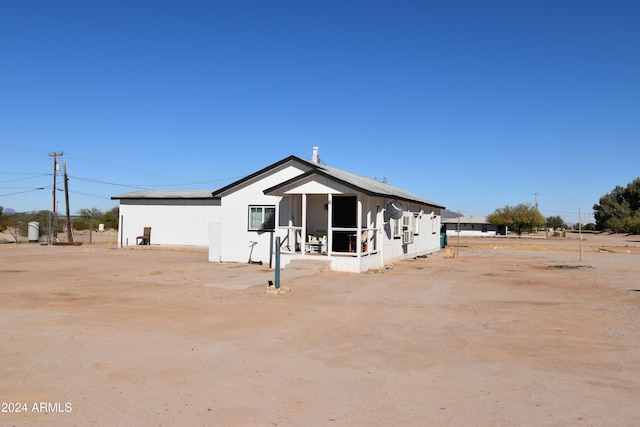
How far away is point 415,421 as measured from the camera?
15.0ft

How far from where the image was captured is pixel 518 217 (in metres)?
78.8

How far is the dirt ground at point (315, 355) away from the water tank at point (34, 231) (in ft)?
84.5

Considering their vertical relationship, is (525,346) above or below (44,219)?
below

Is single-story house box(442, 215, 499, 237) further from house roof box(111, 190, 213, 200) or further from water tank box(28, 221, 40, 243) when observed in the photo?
water tank box(28, 221, 40, 243)

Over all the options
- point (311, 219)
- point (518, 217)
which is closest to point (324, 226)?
point (311, 219)

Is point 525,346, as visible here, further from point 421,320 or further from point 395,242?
point 395,242

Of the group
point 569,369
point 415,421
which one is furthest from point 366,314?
point 415,421

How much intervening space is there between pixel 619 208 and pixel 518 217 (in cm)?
3423

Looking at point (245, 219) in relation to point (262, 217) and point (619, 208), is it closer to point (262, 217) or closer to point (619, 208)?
point (262, 217)

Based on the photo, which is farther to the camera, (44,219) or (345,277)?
(44,219)

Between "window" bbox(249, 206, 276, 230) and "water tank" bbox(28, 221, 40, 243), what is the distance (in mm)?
→ 22487

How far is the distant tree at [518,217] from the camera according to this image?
78188 millimetres

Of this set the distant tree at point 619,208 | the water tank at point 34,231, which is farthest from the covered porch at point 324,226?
the distant tree at point 619,208

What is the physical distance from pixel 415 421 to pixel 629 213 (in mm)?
109327
